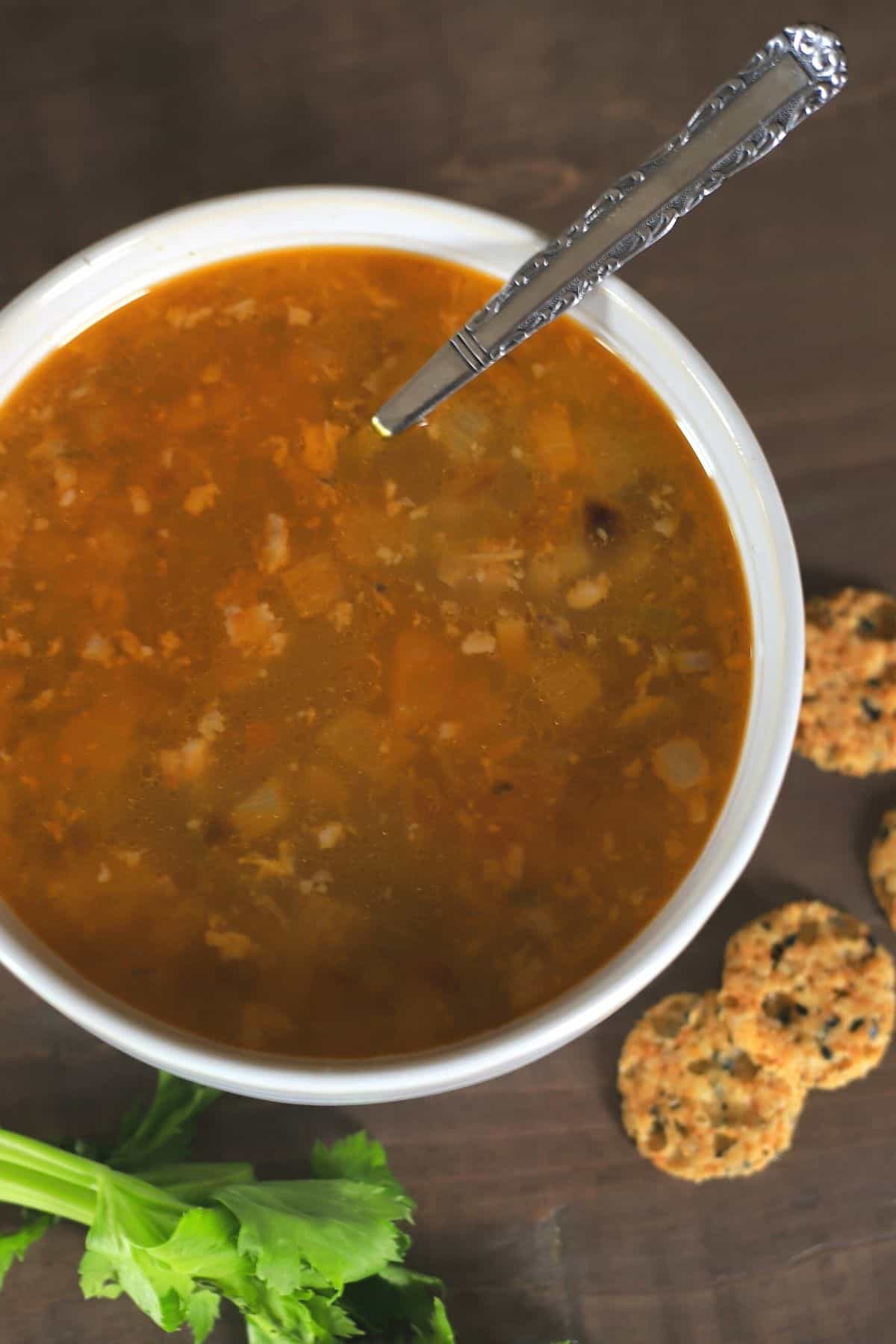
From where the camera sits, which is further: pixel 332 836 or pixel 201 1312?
pixel 201 1312

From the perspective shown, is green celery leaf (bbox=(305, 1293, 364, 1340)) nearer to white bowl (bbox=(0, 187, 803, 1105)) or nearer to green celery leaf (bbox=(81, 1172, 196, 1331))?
green celery leaf (bbox=(81, 1172, 196, 1331))

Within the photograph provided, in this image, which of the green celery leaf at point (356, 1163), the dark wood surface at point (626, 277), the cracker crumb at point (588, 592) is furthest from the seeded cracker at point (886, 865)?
the green celery leaf at point (356, 1163)

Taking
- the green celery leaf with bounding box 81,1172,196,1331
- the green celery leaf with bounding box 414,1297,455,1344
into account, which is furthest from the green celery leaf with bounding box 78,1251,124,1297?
the green celery leaf with bounding box 414,1297,455,1344

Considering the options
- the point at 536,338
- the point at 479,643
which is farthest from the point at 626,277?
the point at 479,643

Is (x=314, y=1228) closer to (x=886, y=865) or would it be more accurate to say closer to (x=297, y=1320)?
(x=297, y=1320)

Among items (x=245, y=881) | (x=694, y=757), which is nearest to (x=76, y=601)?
(x=245, y=881)

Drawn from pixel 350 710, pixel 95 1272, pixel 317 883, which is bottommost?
pixel 95 1272

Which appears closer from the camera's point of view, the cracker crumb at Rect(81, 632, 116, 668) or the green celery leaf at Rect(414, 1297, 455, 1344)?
the cracker crumb at Rect(81, 632, 116, 668)
